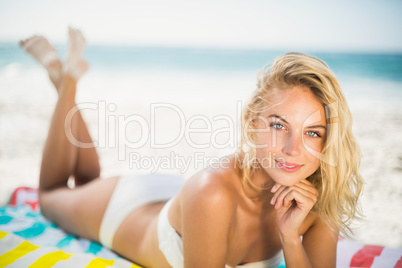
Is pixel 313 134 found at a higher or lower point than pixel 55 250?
higher

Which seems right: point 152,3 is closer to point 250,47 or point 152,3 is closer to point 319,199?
point 250,47

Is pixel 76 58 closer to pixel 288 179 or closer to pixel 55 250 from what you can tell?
pixel 55 250

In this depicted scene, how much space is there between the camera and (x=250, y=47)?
18.1 m

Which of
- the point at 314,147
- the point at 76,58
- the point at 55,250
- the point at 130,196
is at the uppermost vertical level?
the point at 76,58

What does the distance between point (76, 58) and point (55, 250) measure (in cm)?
199

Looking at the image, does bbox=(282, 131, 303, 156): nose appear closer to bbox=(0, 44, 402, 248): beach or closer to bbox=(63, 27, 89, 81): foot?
bbox=(0, 44, 402, 248): beach

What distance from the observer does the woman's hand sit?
180 cm

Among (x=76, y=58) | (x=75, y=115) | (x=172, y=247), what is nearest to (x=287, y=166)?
(x=172, y=247)

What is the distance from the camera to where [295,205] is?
1.88 meters

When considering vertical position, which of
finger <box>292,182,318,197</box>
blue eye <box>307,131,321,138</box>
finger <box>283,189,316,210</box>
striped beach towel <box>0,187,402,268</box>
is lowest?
striped beach towel <box>0,187,402,268</box>

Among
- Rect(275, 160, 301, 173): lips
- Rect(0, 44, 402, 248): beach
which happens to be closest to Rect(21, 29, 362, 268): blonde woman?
Rect(275, 160, 301, 173): lips

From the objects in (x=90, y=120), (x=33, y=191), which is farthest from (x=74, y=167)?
(x=90, y=120)

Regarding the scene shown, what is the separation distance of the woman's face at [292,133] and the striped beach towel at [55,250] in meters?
1.22

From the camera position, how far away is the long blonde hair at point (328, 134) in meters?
1.65
